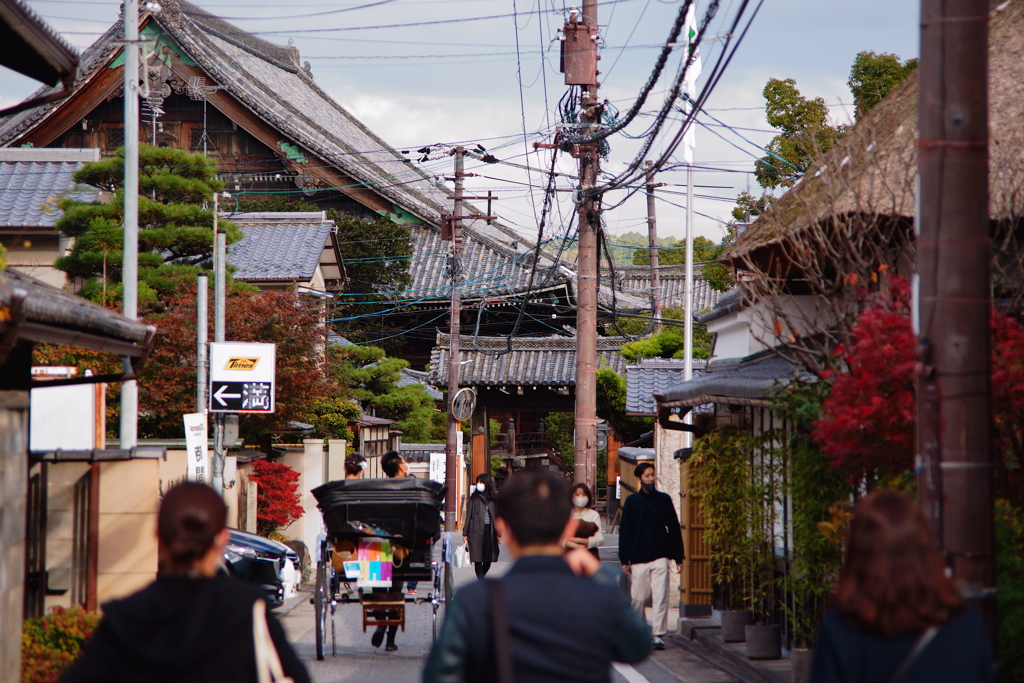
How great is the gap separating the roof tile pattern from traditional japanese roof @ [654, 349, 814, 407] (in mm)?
15358

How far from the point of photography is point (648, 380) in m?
22.2

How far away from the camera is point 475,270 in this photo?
35125mm

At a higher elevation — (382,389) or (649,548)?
(382,389)

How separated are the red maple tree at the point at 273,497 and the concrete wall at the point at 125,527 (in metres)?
10.2

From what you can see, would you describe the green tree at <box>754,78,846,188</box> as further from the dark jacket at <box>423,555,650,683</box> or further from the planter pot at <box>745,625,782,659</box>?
the dark jacket at <box>423,555,650,683</box>

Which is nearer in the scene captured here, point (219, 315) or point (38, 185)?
point (219, 315)

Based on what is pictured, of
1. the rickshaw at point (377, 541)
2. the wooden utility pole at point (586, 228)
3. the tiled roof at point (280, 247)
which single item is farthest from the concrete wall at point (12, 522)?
the tiled roof at point (280, 247)

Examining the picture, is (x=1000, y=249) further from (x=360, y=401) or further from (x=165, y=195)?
(x=360, y=401)

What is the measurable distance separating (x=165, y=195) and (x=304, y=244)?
30.1 feet

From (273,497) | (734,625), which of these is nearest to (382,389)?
(273,497)

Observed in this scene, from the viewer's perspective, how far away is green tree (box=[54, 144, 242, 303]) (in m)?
16.6

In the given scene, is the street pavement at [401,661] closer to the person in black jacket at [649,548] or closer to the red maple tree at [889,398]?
the person in black jacket at [649,548]

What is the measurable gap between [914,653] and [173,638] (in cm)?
220

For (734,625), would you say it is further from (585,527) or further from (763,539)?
(585,527)
